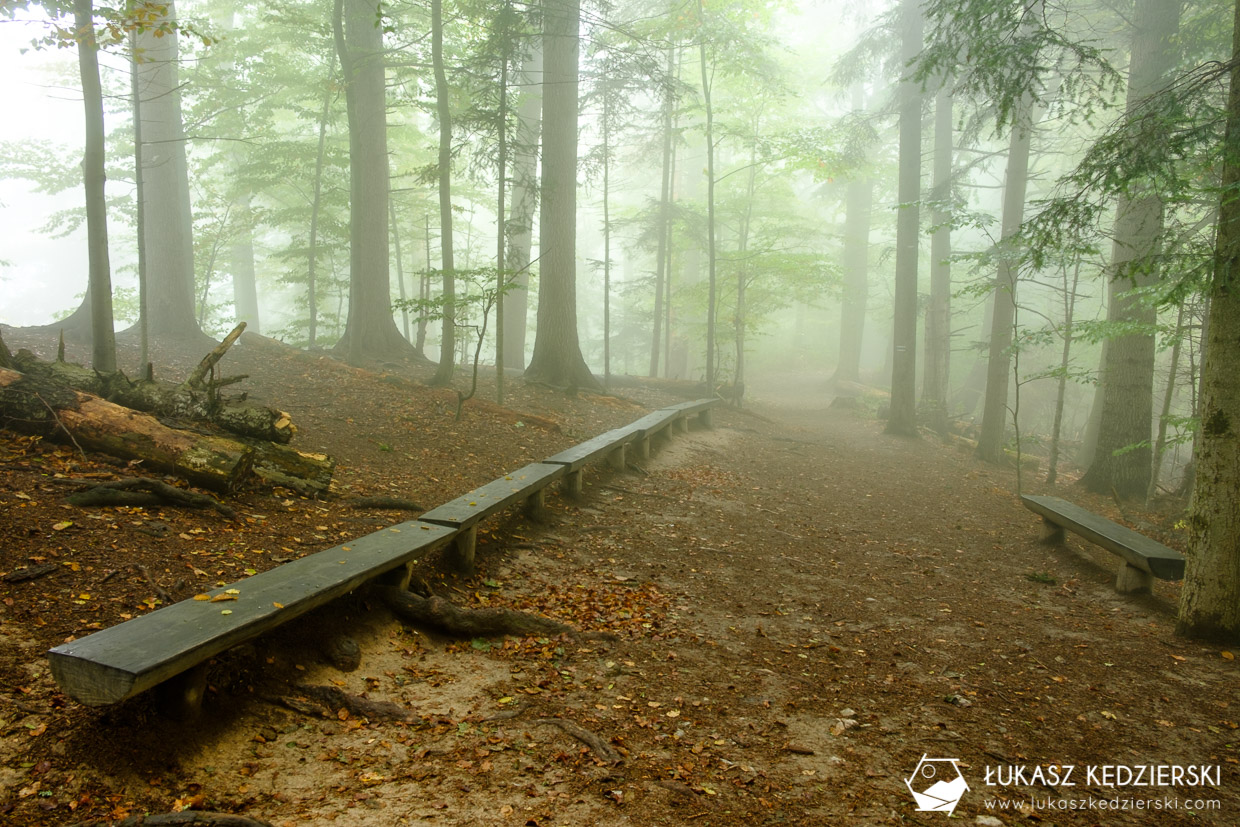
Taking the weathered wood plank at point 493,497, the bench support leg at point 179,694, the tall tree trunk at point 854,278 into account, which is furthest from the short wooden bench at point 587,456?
the tall tree trunk at point 854,278

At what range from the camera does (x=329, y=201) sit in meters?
14.3

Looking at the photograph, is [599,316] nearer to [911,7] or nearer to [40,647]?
[911,7]

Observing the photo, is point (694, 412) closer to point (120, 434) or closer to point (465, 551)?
point (465, 551)

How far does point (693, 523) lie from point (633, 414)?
15.9 ft

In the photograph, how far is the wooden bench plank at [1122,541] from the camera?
5.11 metres

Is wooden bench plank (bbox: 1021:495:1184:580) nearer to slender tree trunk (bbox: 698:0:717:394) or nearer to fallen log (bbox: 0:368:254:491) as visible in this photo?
fallen log (bbox: 0:368:254:491)

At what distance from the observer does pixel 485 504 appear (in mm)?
4777

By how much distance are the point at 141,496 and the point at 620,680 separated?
3.01m

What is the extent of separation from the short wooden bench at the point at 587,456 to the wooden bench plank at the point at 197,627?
2.93 metres

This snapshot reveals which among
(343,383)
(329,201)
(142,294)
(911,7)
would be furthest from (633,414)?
(911,7)

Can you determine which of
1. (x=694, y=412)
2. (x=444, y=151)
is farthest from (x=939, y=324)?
(x=444, y=151)

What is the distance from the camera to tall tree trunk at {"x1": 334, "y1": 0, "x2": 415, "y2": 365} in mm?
11023

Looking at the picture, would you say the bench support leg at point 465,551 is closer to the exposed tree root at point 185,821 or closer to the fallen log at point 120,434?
the fallen log at point 120,434

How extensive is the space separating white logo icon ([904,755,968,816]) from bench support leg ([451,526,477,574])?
116 inches
